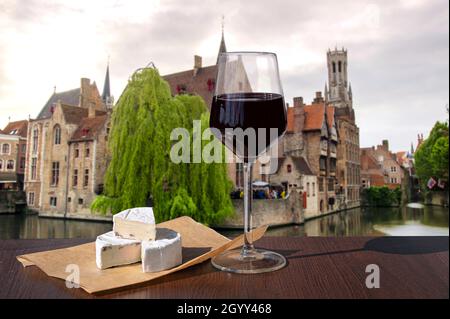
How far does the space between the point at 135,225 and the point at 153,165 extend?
10.9 feet

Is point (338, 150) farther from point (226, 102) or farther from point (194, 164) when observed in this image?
point (226, 102)

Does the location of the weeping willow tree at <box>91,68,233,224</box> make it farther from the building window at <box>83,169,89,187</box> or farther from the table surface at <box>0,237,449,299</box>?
the table surface at <box>0,237,449,299</box>

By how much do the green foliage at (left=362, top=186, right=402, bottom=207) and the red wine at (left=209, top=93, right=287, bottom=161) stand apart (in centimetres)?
993

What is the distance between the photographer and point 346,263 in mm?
305

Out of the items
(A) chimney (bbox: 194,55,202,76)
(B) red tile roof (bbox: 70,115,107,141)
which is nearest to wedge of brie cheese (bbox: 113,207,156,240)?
(B) red tile roof (bbox: 70,115,107,141)

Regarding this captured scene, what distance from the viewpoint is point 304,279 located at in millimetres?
251

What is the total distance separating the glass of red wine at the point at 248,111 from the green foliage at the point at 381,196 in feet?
32.6

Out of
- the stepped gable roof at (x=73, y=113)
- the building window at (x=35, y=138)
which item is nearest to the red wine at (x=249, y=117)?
the building window at (x=35, y=138)

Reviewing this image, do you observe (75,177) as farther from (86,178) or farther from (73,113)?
(73,113)

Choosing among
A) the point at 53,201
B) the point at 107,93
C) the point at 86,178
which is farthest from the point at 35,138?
the point at 107,93

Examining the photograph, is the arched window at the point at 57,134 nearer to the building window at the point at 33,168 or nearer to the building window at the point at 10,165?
the building window at the point at 33,168
